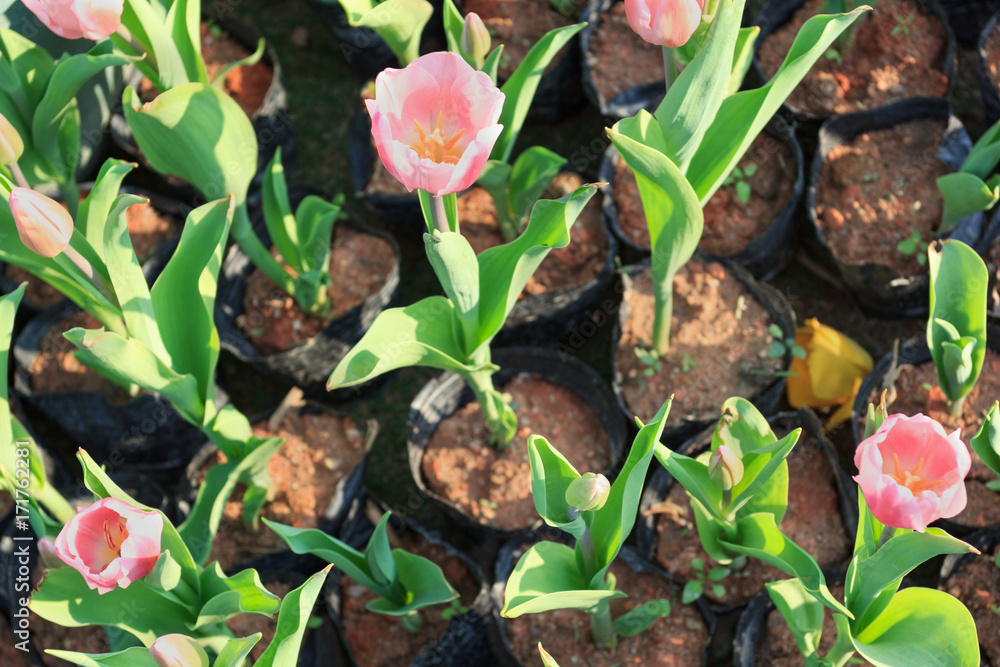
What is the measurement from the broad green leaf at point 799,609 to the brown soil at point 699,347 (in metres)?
0.50

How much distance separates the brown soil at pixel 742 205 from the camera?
2.06 meters

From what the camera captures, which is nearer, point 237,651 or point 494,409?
point 237,651

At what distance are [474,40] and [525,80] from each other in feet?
0.42

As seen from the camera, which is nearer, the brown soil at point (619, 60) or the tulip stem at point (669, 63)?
the tulip stem at point (669, 63)

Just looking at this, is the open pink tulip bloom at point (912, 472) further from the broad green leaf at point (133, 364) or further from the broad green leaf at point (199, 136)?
the broad green leaf at point (199, 136)

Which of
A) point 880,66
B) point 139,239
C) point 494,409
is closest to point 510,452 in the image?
point 494,409

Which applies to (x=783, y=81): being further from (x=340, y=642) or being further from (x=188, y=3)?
(x=340, y=642)

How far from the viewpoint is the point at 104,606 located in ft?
4.39

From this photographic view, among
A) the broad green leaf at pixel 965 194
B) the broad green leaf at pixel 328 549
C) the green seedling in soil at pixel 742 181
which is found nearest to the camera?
the broad green leaf at pixel 328 549

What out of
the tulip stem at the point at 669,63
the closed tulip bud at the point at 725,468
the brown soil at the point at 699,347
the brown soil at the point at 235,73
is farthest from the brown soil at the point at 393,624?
the brown soil at the point at 235,73

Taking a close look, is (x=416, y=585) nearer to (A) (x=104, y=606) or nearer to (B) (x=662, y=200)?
(A) (x=104, y=606)

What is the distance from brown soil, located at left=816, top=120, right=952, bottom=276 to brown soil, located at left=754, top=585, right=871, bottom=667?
30.3 inches

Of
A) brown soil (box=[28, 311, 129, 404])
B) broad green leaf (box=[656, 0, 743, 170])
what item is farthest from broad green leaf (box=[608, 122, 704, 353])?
brown soil (box=[28, 311, 129, 404])

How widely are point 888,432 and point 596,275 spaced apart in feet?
3.29
